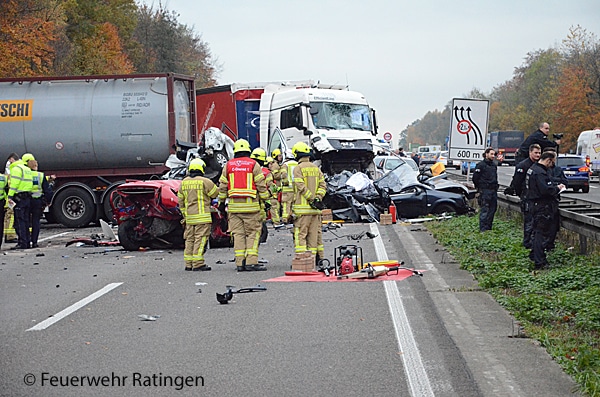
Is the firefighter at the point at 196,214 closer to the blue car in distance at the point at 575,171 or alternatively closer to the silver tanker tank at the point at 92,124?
the silver tanker tank at the point at 92,124

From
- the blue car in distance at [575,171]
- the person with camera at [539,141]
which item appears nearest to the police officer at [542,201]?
the person with camera at [539,141]

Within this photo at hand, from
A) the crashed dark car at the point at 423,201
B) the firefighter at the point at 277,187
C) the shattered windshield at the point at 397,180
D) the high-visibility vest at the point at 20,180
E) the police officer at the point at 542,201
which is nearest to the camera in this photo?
the police officer at the point at 542,201

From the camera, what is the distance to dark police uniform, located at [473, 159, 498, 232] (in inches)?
655

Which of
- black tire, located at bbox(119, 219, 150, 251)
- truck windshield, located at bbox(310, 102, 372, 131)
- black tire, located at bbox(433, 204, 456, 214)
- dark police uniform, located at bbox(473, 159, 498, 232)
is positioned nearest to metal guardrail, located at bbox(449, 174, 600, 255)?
dark police uniform, located at bbox(473, 159, 498, 232)

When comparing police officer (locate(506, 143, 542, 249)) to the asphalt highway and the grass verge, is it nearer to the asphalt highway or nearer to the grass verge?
the grass verge

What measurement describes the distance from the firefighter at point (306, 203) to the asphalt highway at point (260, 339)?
62 cm

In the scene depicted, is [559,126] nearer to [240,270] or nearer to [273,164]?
[273,164]

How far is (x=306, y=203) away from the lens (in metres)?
12.8

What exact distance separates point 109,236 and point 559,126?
205ft

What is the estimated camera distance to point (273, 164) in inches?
860

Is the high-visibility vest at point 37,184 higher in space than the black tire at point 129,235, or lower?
higher

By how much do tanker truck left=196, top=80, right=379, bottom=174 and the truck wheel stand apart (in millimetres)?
6315

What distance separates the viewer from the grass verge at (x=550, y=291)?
274 inches

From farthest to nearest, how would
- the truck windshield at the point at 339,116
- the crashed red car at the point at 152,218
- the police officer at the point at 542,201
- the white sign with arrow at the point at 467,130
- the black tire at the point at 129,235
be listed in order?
the truck windshield at the point at 339,116
the white sign with arrow at the point at 467,130
the black tire at the point at 129,235
the crashed red car at the point at 152,218
the police officer at the point at 542,201
